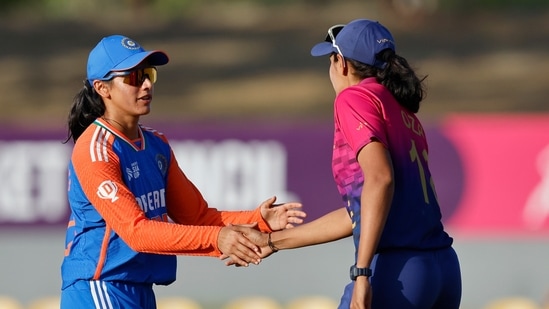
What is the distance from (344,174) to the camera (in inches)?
188

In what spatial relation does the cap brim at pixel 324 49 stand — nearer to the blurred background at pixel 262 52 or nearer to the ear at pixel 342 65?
the ear at pixel 342 65

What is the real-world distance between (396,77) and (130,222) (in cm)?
130

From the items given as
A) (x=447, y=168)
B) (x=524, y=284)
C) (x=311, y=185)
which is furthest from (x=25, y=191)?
(x=524, y=284)

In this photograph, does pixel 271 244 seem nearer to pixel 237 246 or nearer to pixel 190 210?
pixel 237 246

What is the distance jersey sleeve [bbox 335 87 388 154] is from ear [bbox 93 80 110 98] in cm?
108

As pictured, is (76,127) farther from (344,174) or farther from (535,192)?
(535,192)

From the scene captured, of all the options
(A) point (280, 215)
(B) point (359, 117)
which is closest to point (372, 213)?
(B) point (359, 117)

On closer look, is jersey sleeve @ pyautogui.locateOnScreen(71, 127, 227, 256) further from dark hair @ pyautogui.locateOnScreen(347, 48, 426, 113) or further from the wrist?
dark hair @ pyautogui.locateOnScreen(347, 48, 426, 113)

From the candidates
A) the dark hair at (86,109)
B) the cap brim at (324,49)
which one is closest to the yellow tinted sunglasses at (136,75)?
the dark hair at (86,109)

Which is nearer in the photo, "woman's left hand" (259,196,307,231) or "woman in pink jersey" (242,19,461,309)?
"woman in pink jersey" (242,19,461,309)

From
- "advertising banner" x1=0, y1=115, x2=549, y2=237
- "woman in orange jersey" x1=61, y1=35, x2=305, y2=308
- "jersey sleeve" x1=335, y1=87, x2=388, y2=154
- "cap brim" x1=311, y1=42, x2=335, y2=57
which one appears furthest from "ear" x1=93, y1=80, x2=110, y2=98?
"advertising banner" x1=0, y1=115, x2=549, y2=237

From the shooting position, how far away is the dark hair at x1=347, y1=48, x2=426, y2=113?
4.86 m

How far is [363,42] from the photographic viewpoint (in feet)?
15.9

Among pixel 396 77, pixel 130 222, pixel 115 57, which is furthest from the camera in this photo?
pixel 115 57
